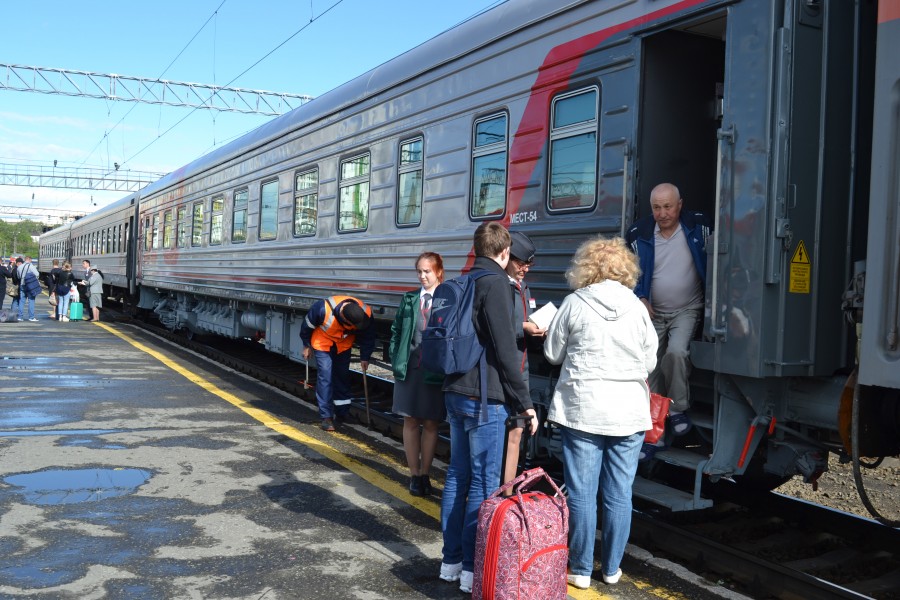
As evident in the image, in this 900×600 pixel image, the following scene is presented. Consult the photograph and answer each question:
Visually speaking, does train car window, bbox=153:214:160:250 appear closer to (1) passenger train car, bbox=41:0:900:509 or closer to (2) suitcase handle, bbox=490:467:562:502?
(1) passenger train car, bbox=41:0:900:509

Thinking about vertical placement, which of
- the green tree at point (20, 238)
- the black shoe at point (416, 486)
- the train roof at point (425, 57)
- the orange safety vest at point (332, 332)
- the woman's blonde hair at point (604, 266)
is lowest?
the black shoe at point (416, 486)

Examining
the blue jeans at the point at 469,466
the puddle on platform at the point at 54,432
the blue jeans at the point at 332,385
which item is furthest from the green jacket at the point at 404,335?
the puddle on platform at the point at 54,432

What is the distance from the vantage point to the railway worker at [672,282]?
4.73 metres

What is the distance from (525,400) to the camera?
13.3 feet

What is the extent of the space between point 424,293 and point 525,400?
1.73 metres

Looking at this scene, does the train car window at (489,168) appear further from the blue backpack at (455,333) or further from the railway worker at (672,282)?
the blue backpack at (455,333)

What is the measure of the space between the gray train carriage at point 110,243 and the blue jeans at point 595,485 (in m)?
19.8

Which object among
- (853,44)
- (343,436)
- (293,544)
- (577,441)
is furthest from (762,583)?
(343,436)

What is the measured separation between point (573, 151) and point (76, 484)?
394 centimetres

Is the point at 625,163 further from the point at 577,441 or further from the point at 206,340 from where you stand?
the point at 206,340

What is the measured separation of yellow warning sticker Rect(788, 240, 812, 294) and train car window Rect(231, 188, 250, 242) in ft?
30.4

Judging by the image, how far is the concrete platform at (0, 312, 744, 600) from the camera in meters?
4.23

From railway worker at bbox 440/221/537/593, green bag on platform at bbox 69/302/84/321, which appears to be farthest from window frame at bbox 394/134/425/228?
green bag on platform at bbox 69/302/84/321

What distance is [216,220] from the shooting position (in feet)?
46.4
